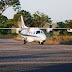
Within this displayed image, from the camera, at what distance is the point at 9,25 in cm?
10588

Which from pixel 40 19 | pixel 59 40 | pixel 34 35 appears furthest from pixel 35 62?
pixel 40 19

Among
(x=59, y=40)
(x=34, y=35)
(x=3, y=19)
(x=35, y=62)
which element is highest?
(x=3, y=19)

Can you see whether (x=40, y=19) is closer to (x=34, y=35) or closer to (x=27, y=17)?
(x=27, y=17)

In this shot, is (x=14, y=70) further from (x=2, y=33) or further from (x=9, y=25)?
(x=9, y=25)

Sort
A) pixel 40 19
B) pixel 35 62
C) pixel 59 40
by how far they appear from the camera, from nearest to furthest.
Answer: pixel 35 62 < pixel 59 40 < pixel 40 19

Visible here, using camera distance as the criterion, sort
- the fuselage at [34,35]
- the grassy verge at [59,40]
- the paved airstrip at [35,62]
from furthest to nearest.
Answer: the grassy verge at [59,40] < the fuselage at [34,35] < the paved airstrip at [35,62]

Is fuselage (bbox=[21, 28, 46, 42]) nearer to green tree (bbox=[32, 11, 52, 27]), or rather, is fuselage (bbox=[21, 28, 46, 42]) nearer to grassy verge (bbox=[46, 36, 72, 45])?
grassy verge (bbox=[46, 36, 72, 45])

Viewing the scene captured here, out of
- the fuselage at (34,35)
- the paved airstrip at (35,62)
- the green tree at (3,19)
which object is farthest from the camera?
the green tree at (3,19)

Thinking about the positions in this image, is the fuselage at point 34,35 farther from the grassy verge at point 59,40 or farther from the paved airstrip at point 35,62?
the paved airstrip at point 35,62

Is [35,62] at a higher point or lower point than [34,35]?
lower

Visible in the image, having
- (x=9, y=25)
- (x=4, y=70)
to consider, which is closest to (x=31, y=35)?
(x=4, y=70)

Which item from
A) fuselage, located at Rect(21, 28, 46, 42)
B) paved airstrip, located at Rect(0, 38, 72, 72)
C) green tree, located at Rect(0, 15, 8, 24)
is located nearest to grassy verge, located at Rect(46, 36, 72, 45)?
fuselage, located at Rect(21, 28, 46, 42)

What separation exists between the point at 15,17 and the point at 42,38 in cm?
6776

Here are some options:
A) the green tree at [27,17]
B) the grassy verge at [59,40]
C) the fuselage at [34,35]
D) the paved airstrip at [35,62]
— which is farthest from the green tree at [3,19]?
the paved airstrip at [35,62]
